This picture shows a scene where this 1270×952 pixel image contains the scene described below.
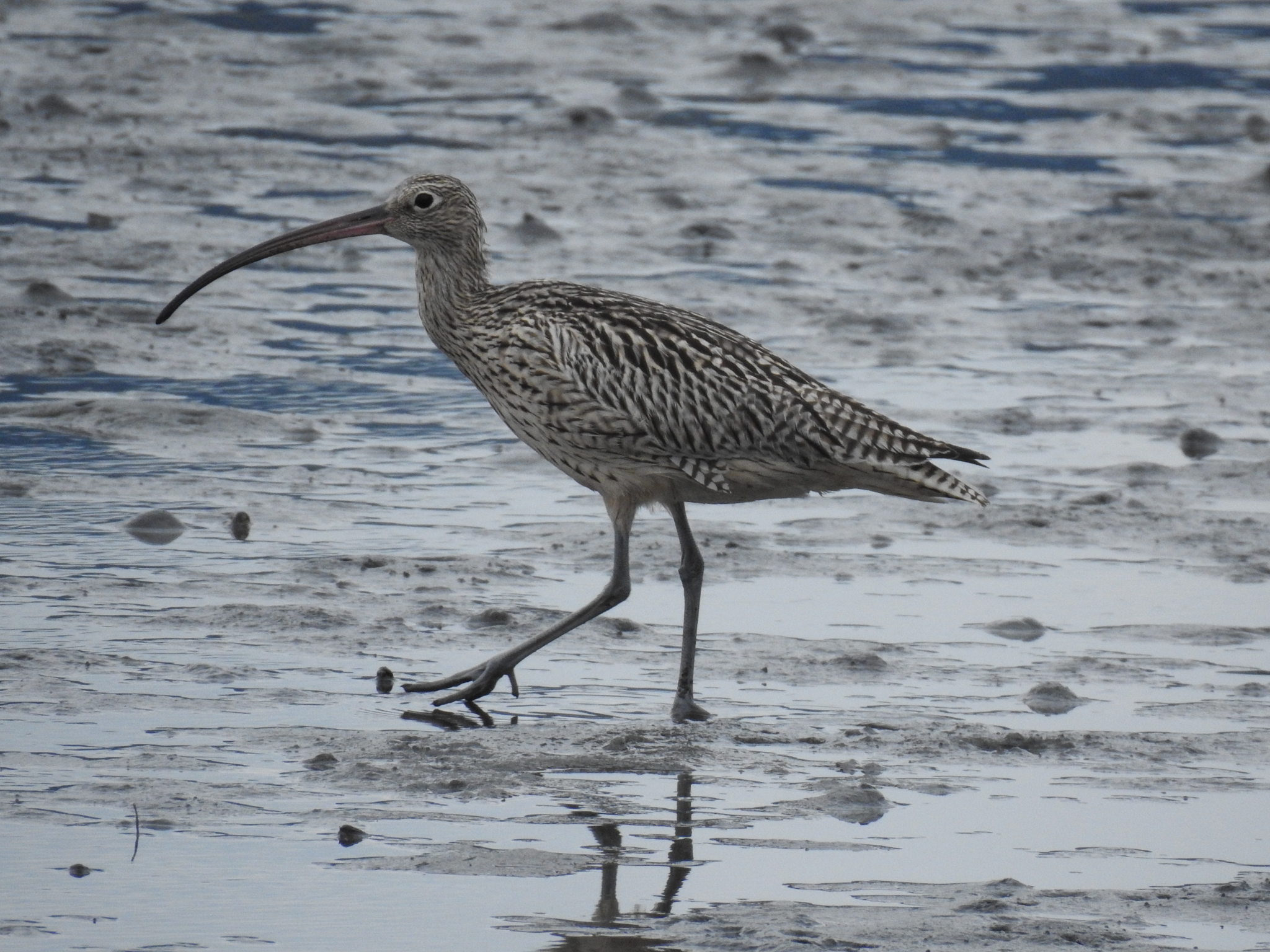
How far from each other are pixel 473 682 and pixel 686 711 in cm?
62

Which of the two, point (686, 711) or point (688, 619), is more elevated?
point (688, 619)

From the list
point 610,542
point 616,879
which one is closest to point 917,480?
point 610,542

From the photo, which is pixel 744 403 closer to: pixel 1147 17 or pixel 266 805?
pixel 266 805

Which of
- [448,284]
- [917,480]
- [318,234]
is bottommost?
[917,480]

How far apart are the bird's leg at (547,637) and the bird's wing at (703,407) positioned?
30 centimetres

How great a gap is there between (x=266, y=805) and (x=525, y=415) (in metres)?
1.90

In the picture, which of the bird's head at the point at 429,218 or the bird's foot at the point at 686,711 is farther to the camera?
the bird's head at the point at 429,218

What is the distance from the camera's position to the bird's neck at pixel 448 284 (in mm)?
7488

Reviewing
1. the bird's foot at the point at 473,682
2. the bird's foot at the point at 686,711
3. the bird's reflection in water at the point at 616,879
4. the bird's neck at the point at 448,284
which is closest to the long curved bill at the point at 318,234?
the bird's neck at the point at 448,284

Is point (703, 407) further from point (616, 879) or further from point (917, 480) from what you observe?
point (616, 879)

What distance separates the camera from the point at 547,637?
689cm

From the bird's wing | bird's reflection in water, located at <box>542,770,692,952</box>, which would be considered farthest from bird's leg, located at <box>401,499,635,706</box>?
bird's reflection in water, located at <box>542,770,692,952</box>

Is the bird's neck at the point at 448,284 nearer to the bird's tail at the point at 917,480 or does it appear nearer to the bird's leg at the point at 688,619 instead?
the bird's leg at the point at 688,619

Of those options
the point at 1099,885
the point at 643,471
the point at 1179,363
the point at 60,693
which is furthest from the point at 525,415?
the point at 1179,363
